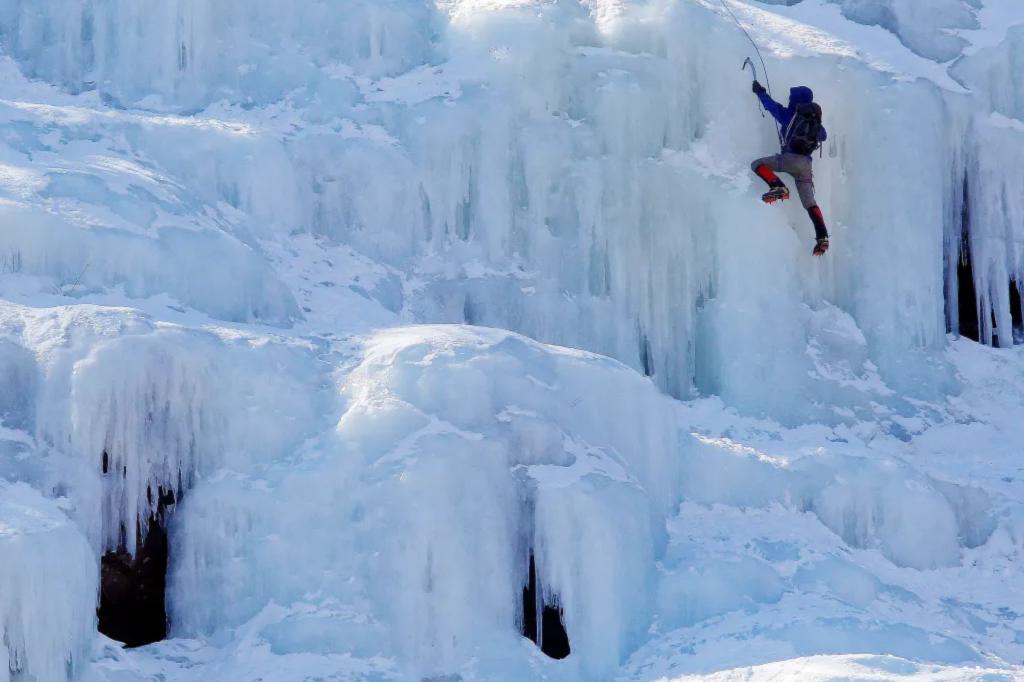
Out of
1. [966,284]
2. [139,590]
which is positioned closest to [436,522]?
[139,590]

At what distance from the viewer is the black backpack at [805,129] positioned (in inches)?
589

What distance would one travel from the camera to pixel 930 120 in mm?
15984

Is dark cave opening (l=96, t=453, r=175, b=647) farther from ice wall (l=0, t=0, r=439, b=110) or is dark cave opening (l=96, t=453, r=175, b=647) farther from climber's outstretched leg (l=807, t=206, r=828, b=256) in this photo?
climber's outstretched leg (l=807, t=206, r=828, b=256)

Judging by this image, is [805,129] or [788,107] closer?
[805,129]

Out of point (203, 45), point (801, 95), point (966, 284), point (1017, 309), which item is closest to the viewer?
point (801, 95)

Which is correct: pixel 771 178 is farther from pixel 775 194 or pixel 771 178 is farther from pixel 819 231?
pixel 819 231

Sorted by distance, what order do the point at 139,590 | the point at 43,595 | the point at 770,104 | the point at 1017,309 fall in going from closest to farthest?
1. the point at 43,595
2. the point at 139,590
3. the point at 770,104
4. the point at 1017,309

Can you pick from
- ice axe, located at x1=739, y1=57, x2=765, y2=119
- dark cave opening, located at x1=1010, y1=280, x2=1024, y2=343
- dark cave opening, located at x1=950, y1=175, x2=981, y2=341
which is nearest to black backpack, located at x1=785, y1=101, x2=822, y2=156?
ice axe, located at x1=739, y1=57, x2=765, y2=119

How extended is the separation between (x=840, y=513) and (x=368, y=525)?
432 cm

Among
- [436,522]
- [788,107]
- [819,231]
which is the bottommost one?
[436,522]

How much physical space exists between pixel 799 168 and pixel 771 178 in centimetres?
33

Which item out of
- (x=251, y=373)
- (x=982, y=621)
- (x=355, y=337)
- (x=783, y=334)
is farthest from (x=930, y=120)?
(x=251, y=373)

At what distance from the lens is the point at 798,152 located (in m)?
15.2

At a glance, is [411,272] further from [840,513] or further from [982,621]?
[982,621]
